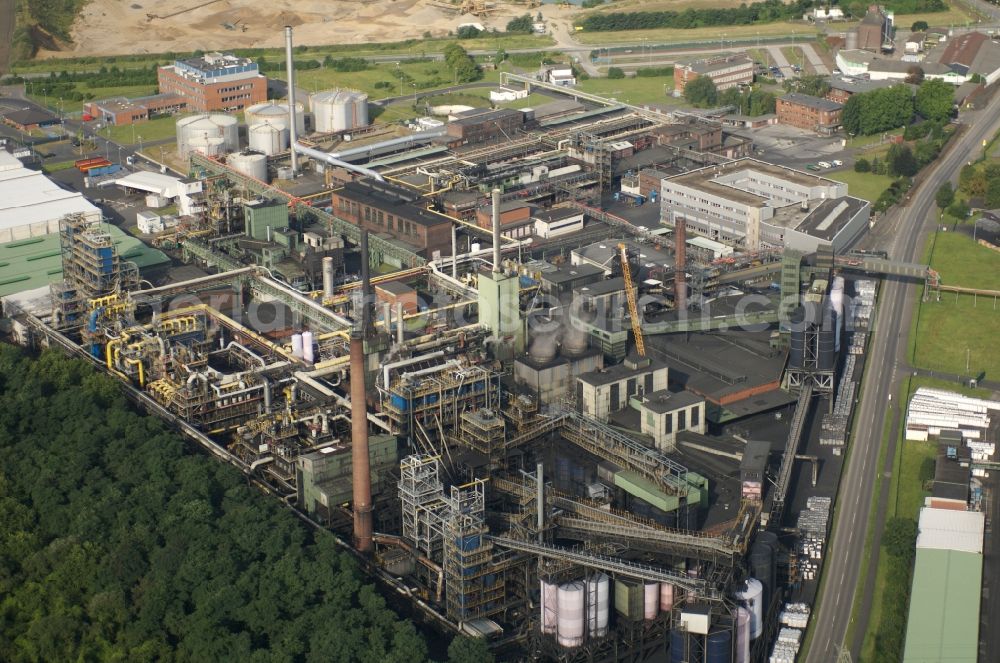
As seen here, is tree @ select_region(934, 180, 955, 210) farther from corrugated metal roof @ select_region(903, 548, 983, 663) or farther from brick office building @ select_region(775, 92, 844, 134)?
corrugated metal roof @ select_region(903, 548, 983, 663)

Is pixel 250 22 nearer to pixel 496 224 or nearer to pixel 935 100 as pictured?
pixel 935 100

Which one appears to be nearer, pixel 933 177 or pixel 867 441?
pixel 867 441

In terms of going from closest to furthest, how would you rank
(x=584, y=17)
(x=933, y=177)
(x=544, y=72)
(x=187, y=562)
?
(x=187, y=562)
(x=933, y=177)
(x=544, y=72)
(x=584, y=17)

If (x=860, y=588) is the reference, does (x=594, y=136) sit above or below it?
above

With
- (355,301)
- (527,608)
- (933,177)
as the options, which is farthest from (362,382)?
(933,177)

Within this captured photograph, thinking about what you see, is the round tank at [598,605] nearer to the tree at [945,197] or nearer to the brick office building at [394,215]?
the brick office building at [394,215]

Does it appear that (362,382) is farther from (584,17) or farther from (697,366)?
(584,17)

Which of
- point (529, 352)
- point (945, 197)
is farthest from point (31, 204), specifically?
point (945, 197)
